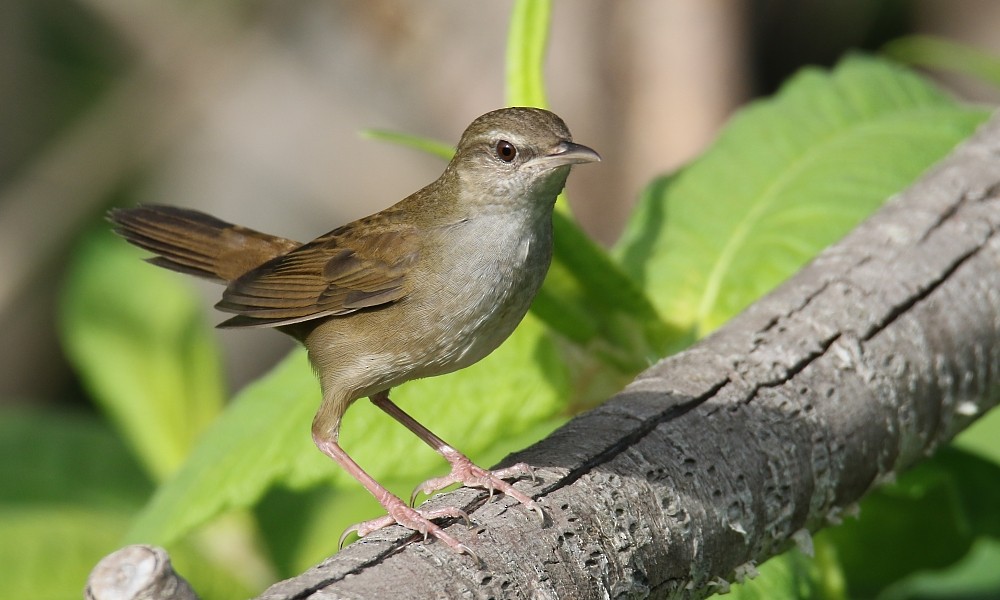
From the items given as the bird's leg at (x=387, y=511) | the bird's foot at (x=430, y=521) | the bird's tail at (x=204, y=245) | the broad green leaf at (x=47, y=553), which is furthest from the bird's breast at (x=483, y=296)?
the broad green leaf at (x=47, y=553)

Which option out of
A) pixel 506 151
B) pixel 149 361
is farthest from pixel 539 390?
pixel 149 361

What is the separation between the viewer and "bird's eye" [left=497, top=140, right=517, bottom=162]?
297 centimetres

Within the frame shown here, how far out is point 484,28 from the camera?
6.07 meters

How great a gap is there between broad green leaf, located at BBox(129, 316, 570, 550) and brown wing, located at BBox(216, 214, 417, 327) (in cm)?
24

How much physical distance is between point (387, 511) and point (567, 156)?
0.96m

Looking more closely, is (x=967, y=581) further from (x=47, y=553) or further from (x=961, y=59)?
(x=47, y=553)

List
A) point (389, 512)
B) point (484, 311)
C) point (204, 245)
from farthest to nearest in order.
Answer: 1. point (204, 245)
2. point (484, 311)
3. point (389, 512)

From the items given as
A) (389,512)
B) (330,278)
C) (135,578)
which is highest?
(330,278)

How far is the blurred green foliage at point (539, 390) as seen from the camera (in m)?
2.90

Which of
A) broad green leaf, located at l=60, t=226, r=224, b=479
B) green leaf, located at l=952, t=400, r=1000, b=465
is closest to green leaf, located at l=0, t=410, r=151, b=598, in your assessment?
broad green leaf, located at l=60, t=226, r=224, b=479

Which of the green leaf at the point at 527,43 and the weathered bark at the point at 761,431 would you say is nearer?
the weathered bark at the point at 761,431

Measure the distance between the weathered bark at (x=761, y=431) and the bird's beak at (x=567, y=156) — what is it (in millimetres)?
568

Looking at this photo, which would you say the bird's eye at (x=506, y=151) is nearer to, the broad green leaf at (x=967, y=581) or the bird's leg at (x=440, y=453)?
the bird's leg at (x=440, y=453)

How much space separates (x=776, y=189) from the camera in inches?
134
